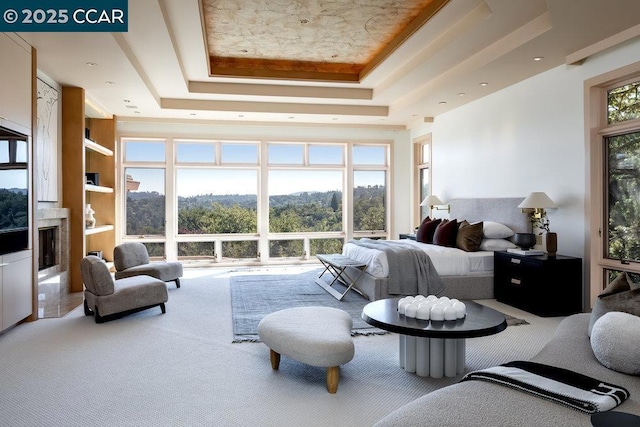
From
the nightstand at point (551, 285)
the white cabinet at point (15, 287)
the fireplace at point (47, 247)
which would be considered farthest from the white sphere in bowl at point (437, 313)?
the fireplace at point (47, 247)

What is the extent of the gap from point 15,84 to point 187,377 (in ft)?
10.7

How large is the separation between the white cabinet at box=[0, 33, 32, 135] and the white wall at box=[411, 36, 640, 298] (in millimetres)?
5603

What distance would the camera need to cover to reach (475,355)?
3561mm

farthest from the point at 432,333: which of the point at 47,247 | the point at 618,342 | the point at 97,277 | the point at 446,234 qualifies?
the point at 47,247

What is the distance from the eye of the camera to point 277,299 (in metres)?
5.56

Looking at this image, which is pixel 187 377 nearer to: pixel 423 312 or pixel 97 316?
pixel 423 312

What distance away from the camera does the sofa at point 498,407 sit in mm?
1677

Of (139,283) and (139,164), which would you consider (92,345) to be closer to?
(139,283)

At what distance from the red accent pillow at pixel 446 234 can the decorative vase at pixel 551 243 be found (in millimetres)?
1368

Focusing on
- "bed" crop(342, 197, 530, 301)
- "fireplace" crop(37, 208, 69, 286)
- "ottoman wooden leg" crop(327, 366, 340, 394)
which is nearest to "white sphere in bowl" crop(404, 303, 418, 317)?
"ottoman wooden leg" crop(327, 366, 340, 394)

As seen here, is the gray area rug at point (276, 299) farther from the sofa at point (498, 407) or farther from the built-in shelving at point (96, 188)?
the built-in shelving at point (96, 188)

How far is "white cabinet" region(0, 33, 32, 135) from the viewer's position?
409 centimetres

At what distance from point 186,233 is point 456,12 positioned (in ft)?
20.7

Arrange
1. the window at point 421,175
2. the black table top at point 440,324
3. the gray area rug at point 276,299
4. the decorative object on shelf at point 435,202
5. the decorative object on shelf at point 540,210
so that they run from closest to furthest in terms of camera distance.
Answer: the black table top at point 440,324 < the gray area rug at point 276,299 < the decorative object on shelf at point 540,210 < the decorative object on shelf at point 435,202 < the window at point 421,175
